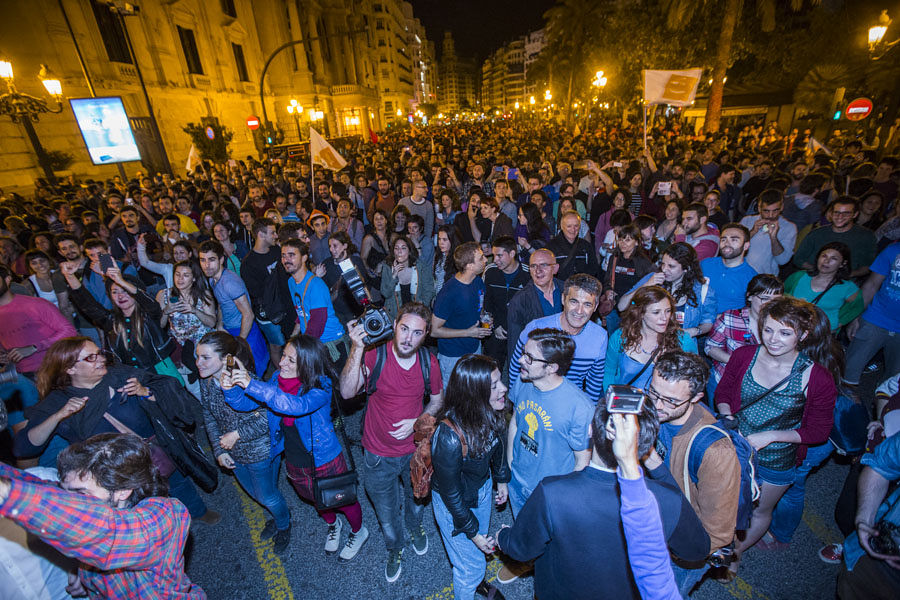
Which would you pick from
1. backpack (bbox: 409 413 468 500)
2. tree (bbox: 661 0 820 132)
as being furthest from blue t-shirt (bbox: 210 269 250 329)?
tree (bbox: 661 0 820 132)

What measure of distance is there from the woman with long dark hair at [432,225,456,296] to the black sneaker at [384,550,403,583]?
10.8 feet

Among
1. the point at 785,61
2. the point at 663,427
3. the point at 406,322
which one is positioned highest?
the point at 785,61

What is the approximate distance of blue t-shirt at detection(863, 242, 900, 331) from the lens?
3771mm

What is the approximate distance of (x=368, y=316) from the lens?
255cm

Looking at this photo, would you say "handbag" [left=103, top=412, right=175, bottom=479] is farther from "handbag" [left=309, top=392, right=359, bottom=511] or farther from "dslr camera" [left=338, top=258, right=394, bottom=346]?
"dslr camera" [left=338, top=258, right=394, bottom=346]

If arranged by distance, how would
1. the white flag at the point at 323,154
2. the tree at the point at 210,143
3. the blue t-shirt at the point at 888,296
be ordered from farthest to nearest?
the tree at the point at 210,143, the white flag at the point at 323,154, the blue t-shirt at the point at 888,296

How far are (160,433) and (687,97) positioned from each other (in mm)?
12027

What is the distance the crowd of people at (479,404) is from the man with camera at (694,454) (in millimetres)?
14

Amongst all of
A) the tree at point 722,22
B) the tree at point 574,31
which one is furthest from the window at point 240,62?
the tree at point 722,22

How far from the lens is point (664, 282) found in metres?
Result: 3.88

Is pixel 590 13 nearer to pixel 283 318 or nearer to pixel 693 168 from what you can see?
pixel 693 168

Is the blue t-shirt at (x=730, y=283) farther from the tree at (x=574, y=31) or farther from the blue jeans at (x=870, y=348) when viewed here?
the tree at (x=574, y=31)

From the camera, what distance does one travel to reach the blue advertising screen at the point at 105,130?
13.5m

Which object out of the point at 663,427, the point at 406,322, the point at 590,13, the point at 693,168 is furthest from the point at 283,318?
the point at 590,13
